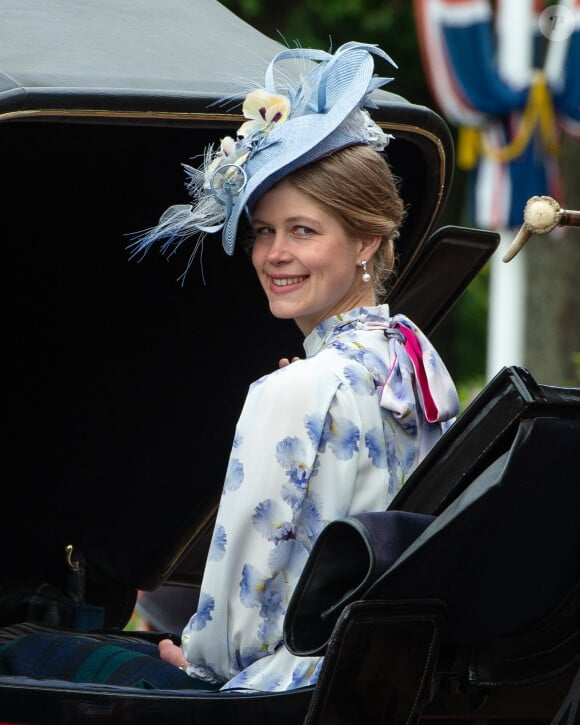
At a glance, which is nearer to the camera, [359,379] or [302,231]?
[359,379]

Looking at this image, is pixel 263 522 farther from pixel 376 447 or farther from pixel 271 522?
pixel 376 447

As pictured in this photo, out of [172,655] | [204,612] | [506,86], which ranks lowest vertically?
[172,655]

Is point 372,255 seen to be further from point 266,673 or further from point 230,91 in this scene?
point 266,673

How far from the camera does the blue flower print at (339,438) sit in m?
2.17

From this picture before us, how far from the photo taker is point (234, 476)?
7.19ft

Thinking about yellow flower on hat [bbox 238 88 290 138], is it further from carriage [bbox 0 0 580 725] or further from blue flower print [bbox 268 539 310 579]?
blue flower print [bbox 268 539 310 579]

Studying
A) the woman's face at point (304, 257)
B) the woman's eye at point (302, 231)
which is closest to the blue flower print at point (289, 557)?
the woman's face at point (304, 257)

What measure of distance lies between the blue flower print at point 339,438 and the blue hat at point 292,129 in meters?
0.43

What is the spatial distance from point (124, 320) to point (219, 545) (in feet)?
3.46

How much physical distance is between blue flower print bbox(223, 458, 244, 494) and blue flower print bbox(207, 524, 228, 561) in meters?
0.07

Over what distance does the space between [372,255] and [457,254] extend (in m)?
0.51

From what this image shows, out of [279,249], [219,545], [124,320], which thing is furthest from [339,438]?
[124,320]

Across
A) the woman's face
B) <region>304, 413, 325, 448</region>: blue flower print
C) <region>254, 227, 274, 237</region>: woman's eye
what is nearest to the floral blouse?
<region>304, 413, 325, 448</region>: blue flower print

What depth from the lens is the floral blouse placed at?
2.14 m
